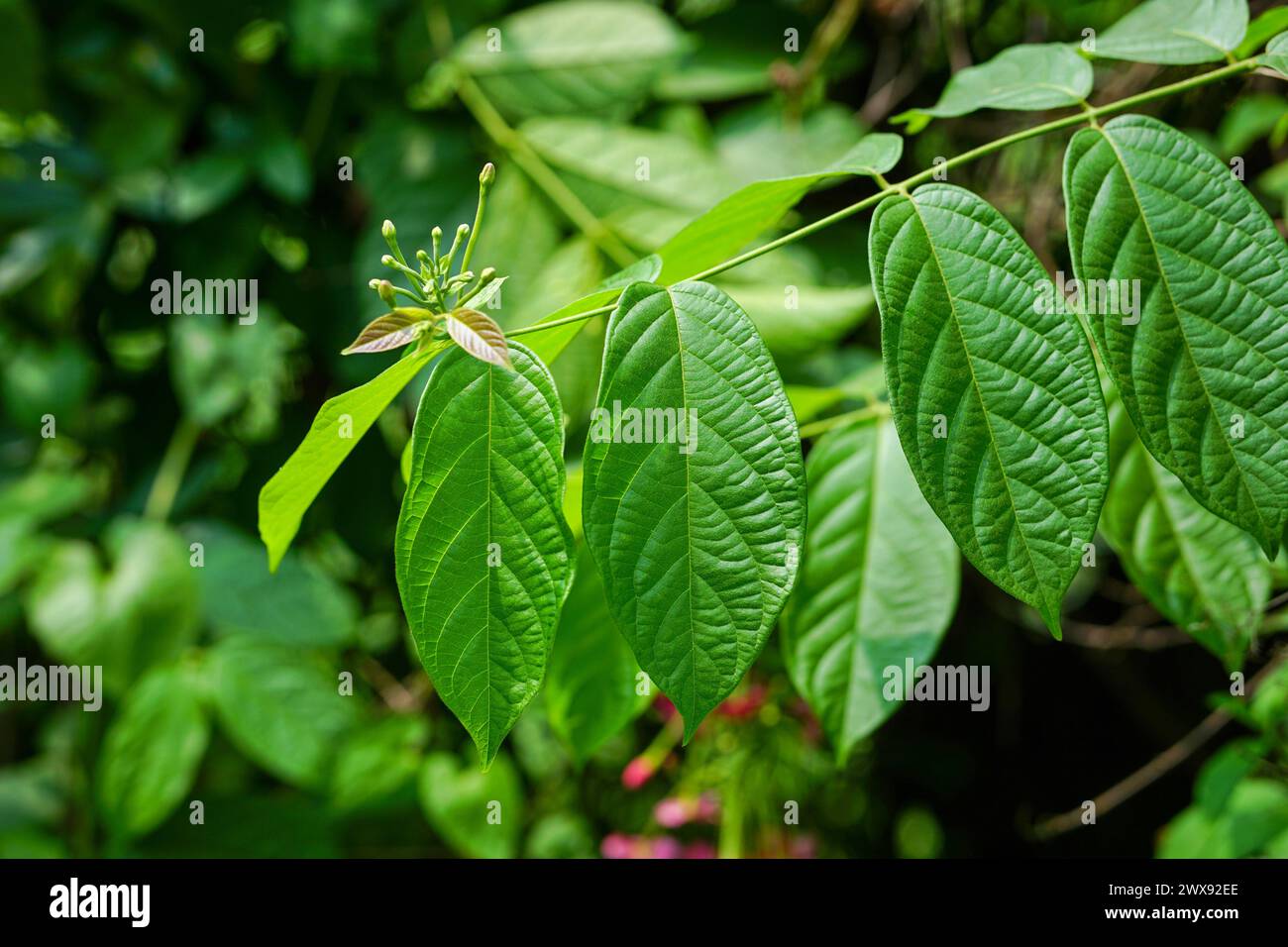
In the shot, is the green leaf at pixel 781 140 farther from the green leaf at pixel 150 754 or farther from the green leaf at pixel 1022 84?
the green leaf at pixel 150 754

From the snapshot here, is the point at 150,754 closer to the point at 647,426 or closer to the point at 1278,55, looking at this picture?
the point at 647,426

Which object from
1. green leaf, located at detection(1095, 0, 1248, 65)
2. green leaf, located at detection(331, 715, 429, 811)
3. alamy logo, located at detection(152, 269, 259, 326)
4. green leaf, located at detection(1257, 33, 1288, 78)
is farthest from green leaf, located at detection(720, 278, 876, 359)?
green leaf, located at detection(331, 715, 429, 811)

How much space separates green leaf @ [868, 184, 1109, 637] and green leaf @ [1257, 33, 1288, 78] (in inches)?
7.8

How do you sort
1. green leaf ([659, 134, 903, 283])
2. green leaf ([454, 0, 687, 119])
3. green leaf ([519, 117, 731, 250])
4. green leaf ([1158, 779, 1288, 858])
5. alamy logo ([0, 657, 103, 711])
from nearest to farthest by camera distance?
green leaf ([659, 134, 903, 283])
green leaf ([1158, 779, 1288, 858])
green leaf ([519, 117, 731, 250])
green leaf ([454, 0, 687, 119])
alamy logo ([0, 657, 103, 711])

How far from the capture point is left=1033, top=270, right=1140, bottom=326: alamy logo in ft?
1.92

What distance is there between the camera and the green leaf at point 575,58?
4.41 ft

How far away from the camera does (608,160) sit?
1.30m

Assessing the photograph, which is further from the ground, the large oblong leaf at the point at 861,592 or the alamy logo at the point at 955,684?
the large oblong leaf at the point at 861,592

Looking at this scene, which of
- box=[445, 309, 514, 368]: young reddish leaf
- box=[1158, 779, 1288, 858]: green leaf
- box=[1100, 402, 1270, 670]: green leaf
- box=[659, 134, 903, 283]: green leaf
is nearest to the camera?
box=[445, 309, 514, 368]: young reddish leaf

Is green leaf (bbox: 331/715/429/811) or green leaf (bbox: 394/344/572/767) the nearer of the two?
green leaf (bbox: 394/344/572/767)

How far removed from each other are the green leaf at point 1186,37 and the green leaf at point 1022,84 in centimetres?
4

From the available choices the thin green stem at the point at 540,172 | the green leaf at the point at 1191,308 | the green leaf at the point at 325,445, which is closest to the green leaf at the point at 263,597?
the thin green stem at the point at 540,172

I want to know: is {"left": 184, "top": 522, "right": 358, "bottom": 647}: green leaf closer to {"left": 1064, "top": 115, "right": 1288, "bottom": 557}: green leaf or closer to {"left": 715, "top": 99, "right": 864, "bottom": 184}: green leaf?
{"left": 715, "top": 99, "right": 864, "bottom": 184}: green leaf
